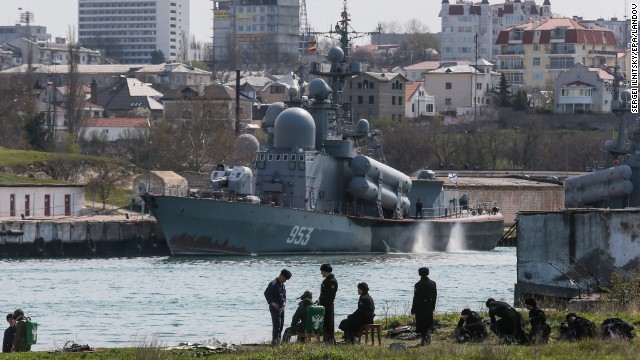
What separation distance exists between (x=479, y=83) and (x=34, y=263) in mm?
116474

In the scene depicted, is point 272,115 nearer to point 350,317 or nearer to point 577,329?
point 350,317

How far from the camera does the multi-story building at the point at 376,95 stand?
152 m

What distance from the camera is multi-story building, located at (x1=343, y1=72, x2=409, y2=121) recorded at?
152125 mm

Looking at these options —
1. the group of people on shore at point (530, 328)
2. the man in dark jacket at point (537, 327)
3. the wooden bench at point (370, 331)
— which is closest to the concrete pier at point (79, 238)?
the wooden bench at point (370, 331)

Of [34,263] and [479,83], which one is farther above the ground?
[479,83]

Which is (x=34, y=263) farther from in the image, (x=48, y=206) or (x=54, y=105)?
(x=54, y=105)

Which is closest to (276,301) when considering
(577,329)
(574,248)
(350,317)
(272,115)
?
(350,317)

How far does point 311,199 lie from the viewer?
6938cm

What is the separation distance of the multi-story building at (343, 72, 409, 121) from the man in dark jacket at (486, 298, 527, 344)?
385ft

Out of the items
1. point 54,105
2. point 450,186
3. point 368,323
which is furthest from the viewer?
point 54,105

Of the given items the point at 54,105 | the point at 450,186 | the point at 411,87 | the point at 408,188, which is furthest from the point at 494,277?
the point at 411,87

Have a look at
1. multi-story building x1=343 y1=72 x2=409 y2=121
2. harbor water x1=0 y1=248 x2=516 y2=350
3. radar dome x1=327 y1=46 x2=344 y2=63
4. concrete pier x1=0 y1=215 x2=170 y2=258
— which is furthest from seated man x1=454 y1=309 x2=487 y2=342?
multi-story building x1=343 y1=72 x2=409 y2=121

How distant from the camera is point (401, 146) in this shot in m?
128

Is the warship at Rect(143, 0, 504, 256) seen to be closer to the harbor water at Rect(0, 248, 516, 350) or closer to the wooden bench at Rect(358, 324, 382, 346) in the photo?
the harbor water at Rect(0, 248, 516, 350)
